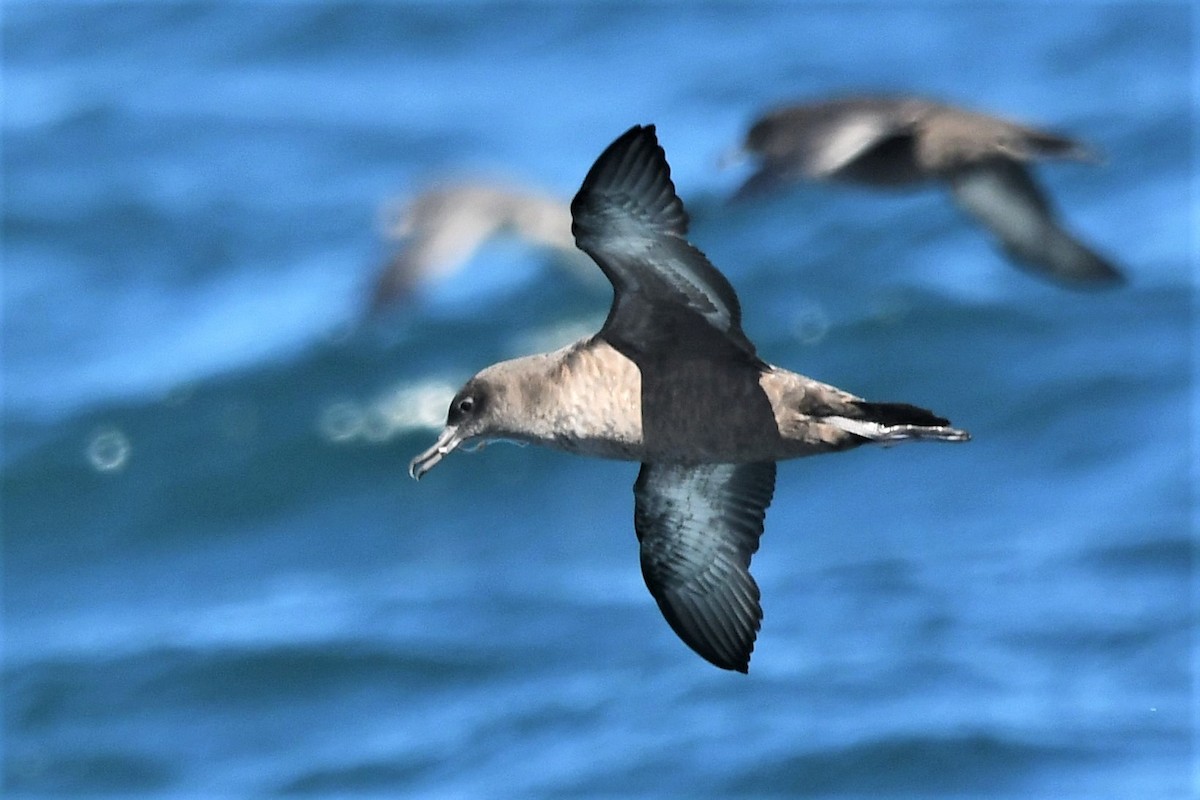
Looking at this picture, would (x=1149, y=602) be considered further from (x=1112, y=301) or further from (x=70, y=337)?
(x=70, y=337)

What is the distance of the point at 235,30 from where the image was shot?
27.8 m

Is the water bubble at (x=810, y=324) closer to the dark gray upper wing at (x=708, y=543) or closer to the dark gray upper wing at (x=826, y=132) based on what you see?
the dark gray upper wing at (x=826, y=132)

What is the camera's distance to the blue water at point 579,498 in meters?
17.9

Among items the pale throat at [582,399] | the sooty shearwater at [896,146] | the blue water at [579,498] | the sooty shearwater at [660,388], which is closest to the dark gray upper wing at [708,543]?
the sooty shearwater at [660,388]

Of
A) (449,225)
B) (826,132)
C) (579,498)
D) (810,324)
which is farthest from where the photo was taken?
(810,324)

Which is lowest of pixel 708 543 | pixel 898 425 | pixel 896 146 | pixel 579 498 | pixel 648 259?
pixel 898 425

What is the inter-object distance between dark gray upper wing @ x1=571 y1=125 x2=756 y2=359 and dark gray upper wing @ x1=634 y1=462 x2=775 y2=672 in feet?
2.62

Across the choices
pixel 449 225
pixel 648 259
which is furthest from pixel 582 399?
pixel 449 225

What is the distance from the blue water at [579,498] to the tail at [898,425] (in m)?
9.43

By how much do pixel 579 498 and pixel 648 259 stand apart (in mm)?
12457

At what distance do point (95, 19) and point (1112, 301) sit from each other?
44.4 ft

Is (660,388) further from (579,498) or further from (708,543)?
(579,498)

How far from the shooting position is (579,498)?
19844mm

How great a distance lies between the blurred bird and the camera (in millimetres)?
16141
